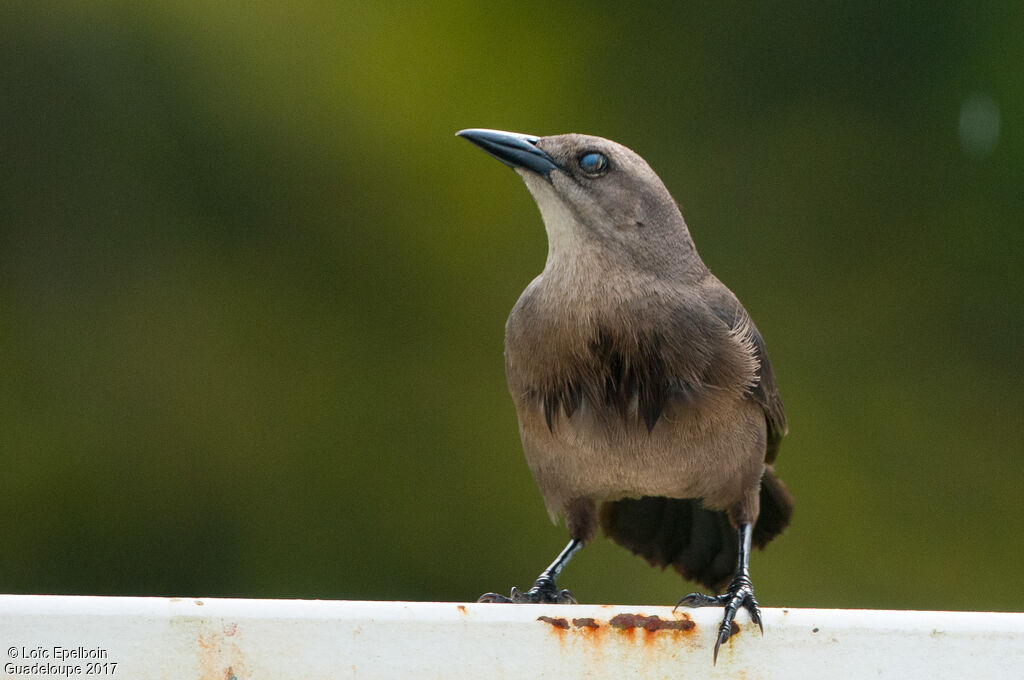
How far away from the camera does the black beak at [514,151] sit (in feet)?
12.3

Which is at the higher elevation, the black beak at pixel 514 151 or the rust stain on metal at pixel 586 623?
the black beak at pixel 514 151

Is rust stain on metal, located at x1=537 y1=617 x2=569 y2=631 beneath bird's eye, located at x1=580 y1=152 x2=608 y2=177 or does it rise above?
beneath

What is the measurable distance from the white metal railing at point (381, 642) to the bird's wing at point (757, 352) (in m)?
1.31

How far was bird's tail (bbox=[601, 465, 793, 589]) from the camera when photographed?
4391 mm

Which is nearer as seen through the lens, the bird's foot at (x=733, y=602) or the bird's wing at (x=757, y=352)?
the bird's foot at (x=733, y=602)

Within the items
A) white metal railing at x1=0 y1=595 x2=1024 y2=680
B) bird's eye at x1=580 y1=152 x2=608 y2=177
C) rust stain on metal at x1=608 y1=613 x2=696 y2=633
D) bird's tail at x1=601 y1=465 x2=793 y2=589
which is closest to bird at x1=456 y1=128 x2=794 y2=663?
bird's eye at x1=580 y1=152 x2=608 y2=177

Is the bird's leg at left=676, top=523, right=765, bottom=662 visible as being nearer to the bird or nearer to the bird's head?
the bird

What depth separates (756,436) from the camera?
13.1ft

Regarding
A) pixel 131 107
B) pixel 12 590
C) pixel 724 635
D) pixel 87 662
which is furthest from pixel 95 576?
pixel 724 635

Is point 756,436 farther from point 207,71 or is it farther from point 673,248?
point 207,71

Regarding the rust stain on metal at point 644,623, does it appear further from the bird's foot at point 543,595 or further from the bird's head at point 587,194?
the bird's head at point 587,194

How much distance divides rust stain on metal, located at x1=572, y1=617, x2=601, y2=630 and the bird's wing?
4.26ft

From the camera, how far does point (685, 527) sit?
14.6ft

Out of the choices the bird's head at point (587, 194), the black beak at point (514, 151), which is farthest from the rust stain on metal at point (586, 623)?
the black beak at point (514, 151)
